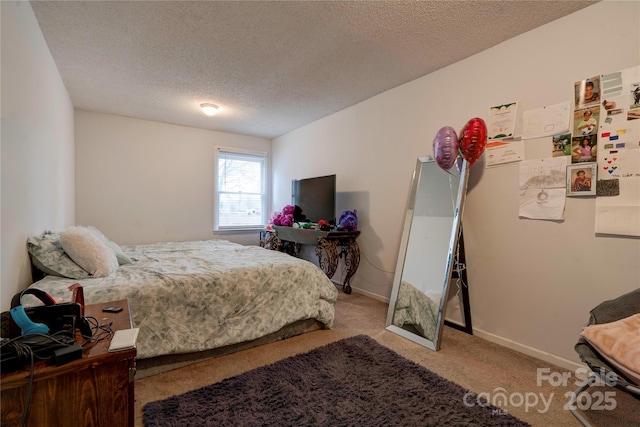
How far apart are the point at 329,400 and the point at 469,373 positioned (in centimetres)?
96

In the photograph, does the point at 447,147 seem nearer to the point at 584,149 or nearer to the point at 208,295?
the point at 584,149

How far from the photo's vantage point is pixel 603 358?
4.32 ft

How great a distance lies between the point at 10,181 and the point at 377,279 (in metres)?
3.10

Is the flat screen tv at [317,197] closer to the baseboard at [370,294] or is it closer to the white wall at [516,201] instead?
the white wall at [516,201]

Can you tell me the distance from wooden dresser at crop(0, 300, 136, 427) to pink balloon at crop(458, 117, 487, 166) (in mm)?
2427

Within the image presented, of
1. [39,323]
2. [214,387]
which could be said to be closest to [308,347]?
[214,387]

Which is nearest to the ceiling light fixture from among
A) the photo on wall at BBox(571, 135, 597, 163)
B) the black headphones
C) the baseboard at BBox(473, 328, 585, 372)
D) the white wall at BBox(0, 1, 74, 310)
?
the white wall at BBox(0, 1, 74, 310)

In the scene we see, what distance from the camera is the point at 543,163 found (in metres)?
2.07

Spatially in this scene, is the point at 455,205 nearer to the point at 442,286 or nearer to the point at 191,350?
the point at 442,286

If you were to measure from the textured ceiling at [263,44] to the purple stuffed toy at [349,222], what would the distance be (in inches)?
54.8

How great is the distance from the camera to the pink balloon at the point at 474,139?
2234mm

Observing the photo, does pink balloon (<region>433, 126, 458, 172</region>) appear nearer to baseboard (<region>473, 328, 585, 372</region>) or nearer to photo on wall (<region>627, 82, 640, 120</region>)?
photo on wall (<region>627, 82, 640, 120</region>)

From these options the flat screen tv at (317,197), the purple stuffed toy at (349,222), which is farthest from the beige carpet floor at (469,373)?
the flat screen tv at (317,197)

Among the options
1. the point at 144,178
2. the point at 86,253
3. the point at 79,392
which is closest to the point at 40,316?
the point at 79,392
